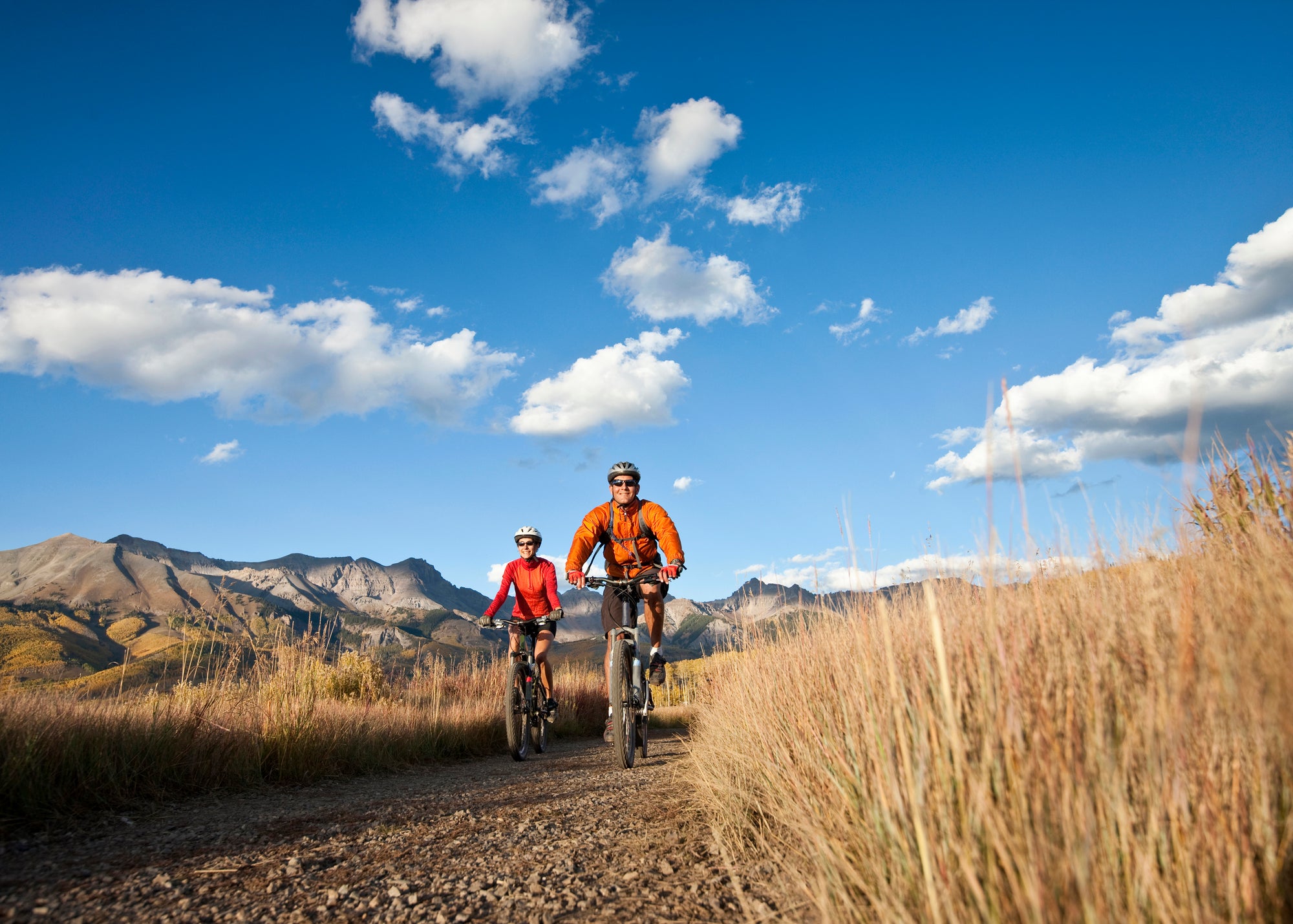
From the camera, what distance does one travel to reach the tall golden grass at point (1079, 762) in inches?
55.0

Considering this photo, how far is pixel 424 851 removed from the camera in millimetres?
3154

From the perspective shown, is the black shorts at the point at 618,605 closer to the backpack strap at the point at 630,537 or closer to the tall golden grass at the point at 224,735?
the backpack strap at the point at 630,537

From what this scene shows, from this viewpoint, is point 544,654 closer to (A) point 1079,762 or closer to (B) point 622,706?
(B) point 622,706

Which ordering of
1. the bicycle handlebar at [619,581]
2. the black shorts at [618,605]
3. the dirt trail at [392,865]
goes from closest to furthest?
the dirt trail at [392,865] → the bicycle handlebar at [619,581] → the black shorts at [618,605]

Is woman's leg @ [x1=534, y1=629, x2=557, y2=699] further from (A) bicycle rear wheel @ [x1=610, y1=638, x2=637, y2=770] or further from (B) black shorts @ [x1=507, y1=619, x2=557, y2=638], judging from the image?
(A) bicycle rear wheel @ [x1=610, y1=638, x2=637, y2=770]

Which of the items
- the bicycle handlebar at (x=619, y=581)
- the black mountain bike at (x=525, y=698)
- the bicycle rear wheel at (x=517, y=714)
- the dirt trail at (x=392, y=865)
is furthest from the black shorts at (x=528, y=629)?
the dirt trail at (x=392, y=865)

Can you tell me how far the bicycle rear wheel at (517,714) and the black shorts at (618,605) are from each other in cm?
162

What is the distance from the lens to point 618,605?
20.7ft

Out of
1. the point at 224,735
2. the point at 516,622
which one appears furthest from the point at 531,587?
the point at 224,735

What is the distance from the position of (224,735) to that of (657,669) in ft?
11.9

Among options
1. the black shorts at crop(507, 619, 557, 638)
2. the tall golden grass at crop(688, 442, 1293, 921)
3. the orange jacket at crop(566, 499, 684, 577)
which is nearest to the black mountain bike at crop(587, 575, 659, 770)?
the orange jacket at crop(566, 499, 684, 577)

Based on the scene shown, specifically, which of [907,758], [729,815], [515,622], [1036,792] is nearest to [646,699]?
[515,622]

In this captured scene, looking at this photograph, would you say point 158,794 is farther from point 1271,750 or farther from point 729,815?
point 1271,750

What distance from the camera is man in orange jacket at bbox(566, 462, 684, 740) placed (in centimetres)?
636
